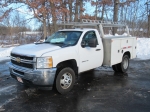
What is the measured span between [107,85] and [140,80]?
151cm

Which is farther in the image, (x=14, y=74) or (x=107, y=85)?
(x=107, y=85)

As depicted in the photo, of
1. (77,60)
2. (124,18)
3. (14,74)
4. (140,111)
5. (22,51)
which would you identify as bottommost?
(140,111)

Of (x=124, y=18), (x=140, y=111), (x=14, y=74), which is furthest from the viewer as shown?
(x=124, y=18)

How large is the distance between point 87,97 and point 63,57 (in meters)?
1.37

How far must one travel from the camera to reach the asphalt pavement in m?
4.18

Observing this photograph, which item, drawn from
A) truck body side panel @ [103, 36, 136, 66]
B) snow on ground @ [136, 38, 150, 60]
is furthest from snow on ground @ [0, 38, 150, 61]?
truck body side panel @ [103, 36, 136, 66]

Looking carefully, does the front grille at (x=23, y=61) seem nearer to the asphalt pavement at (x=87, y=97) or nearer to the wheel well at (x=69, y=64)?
the wheel well at (x=69, y=64)

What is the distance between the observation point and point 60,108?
13.7ft

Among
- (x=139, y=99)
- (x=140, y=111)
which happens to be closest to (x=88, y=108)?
(x=140, y=111)

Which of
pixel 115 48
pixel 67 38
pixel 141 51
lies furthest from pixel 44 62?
pixel 141 51

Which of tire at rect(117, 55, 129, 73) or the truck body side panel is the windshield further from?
tire at rect(117, 55, 129, 73)

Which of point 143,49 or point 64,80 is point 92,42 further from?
point 143,49

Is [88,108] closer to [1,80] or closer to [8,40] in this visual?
[1,80]

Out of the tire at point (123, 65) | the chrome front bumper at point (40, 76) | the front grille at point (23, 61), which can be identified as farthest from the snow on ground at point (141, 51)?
the chrome front bumper at point (40, 76)
